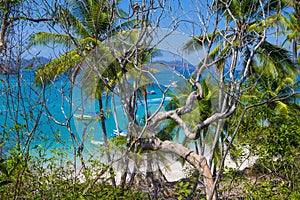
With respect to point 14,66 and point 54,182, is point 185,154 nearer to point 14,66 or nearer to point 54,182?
point 54,182

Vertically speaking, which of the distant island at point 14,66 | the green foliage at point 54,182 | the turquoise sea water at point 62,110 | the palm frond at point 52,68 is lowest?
the green foliage at point 54,182

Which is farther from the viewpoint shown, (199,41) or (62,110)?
(199,41)

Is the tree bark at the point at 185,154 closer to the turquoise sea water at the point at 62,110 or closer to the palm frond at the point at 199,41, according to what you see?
the turquoise sea water at the point at 62,110

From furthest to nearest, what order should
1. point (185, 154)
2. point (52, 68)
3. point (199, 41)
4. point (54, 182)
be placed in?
point (199, 41)
point (52, 68)
point (185, 154)
point (54, 182)

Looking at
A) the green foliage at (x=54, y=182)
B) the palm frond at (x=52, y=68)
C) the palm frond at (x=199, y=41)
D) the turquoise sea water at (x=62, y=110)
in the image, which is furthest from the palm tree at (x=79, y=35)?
the palm frond at (x=199, y=41)

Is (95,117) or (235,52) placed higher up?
(235,52)

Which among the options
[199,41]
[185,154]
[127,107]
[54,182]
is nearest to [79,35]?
[199,41]

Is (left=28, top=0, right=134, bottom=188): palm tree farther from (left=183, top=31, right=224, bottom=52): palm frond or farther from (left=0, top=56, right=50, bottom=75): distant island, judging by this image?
(left=183, top=31, right=224, bottom=52): palm frond

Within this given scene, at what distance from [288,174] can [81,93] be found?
265 centimetres

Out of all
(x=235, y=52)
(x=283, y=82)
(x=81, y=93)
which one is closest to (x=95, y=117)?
(x=81, y=93)

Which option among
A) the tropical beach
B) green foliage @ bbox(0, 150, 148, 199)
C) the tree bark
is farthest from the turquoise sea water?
the tree bark

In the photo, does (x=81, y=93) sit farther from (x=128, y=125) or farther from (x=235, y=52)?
(x=235, y=52)

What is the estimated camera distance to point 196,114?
4.16m

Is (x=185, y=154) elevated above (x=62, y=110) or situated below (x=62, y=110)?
below
